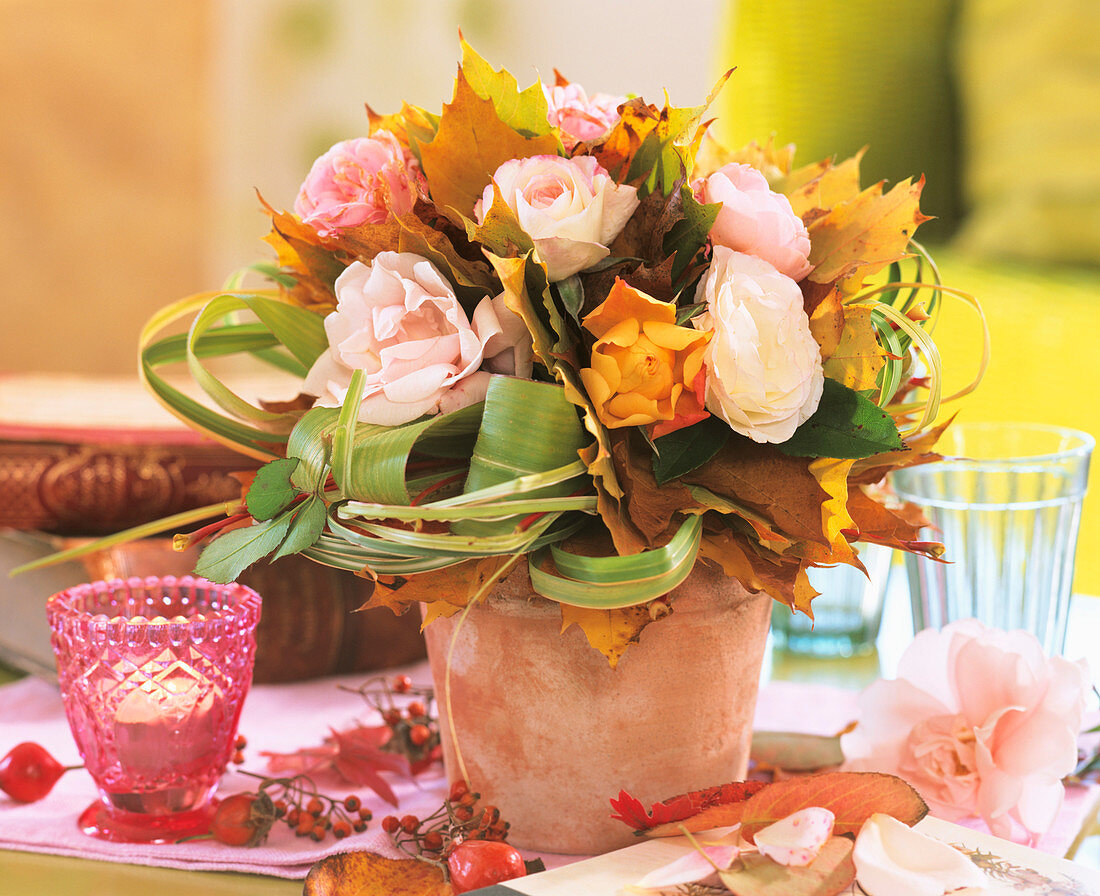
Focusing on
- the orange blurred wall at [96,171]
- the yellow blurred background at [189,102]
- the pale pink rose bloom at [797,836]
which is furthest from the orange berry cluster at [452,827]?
the orange blurred wall at [96,171]

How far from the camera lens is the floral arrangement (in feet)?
1.30

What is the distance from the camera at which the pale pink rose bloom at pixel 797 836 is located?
0.39 metres

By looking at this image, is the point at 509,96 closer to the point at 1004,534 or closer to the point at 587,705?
the point at 587,705

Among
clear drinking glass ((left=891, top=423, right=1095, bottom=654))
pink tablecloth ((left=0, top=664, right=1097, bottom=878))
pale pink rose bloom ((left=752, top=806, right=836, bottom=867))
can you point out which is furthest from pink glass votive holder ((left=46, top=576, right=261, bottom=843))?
clear drinking glass ((left=891, top=423, right=1095, bottom=654))

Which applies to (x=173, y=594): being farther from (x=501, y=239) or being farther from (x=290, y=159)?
(x=290, y=159)

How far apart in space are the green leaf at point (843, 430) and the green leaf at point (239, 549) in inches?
7.3

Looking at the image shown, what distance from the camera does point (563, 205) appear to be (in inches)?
15.8

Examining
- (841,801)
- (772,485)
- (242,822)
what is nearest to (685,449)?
(772,485)

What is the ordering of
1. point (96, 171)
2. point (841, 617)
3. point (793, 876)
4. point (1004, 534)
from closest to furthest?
point (793, 876)
point (1004, 534)
point (841, 617)
point (96, 171)

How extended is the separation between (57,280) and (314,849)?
2.01m

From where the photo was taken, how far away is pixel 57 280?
2.22 metres

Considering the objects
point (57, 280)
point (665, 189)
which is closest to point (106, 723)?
point (665, 189)

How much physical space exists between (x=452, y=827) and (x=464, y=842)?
1 cm

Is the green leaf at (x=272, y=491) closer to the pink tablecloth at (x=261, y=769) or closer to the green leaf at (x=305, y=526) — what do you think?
the green leaf at (x=305, y=526)
